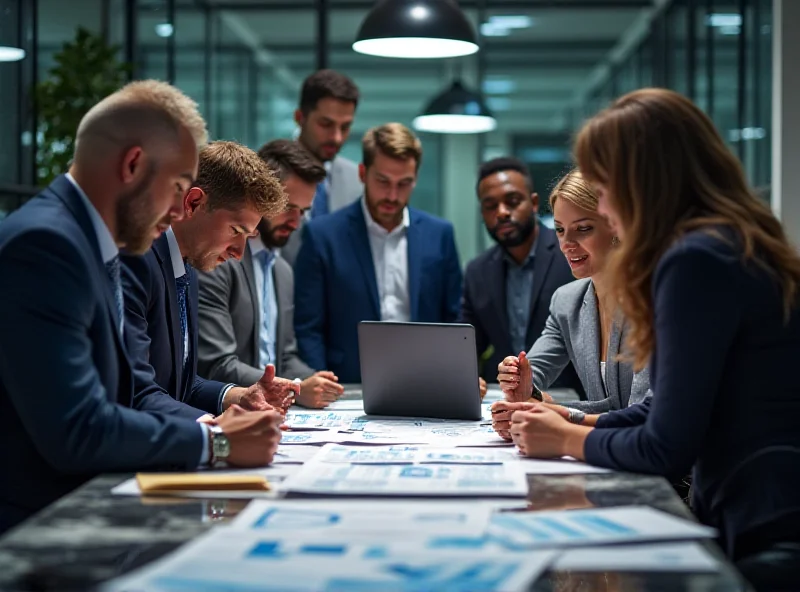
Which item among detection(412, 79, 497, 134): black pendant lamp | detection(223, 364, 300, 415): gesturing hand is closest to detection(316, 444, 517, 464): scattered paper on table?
detection(223, 364, 300, 415): gesturing hand

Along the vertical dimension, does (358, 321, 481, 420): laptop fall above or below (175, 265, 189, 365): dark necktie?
below

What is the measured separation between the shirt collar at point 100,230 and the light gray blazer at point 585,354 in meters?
1.29

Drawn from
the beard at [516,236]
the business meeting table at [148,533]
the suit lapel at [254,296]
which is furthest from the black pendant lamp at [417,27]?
the business meeting table at [148,533]

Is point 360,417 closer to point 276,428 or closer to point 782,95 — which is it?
point 276,428

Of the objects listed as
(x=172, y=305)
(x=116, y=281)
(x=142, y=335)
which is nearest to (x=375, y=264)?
(x=172, y=305)

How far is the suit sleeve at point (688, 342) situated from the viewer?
1964 millimetres

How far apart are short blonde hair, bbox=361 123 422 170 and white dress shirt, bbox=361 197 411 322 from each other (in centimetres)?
23

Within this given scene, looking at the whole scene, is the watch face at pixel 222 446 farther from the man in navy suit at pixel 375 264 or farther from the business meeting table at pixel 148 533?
the man in navy suit at pixel 375 264

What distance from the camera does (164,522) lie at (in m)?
1.71

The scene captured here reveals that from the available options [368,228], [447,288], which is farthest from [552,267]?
[368,228]

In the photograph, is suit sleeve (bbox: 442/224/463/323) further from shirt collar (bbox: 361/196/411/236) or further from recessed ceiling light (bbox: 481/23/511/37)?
recessed ceiling light (bbox: 481/23/511/37)

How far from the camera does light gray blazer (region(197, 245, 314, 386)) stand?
11.9 feet

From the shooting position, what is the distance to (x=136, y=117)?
217cm

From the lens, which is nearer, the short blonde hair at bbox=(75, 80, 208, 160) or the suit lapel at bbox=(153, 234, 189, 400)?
the short blonde hair at bbox=(75, 80, 208, 160)
